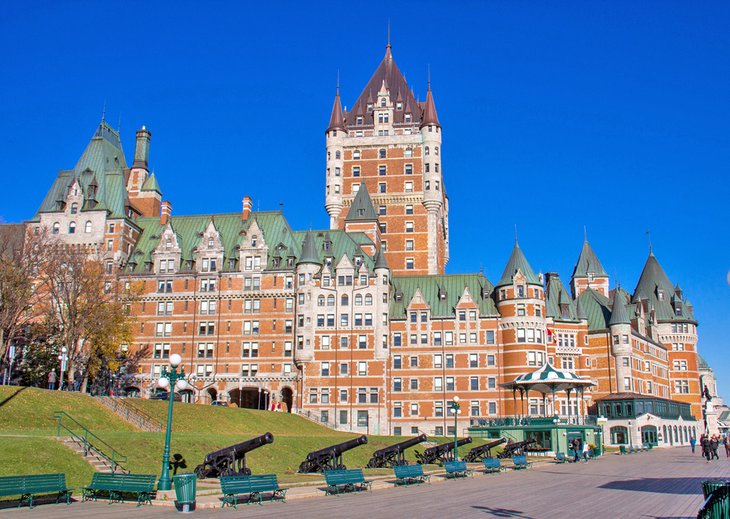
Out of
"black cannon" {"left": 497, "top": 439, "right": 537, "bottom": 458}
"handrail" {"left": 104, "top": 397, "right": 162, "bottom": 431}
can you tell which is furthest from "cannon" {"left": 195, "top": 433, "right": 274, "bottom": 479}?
"black cannon" {"left": 497, "top": 439, "right": 537, "bottom": 458}

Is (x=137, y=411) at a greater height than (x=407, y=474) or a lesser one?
greater

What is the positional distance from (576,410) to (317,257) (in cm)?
3541

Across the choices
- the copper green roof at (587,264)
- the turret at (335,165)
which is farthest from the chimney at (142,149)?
the copper green roof at (587,264)

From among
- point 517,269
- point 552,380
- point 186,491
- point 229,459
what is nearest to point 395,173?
point 517,269

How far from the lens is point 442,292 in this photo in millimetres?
85875

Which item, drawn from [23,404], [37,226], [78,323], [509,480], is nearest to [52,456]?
[23,404]

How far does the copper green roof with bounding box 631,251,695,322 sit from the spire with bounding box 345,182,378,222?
45.6m

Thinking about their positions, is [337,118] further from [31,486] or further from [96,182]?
[31,486]

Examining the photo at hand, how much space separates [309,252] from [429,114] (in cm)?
3091

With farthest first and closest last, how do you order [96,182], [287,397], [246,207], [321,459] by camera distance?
[246,207] < [96,182] < [287,397] < [321,459]

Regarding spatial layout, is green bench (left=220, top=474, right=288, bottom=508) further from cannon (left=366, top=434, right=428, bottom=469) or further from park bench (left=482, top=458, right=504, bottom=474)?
park bench (left=482, top=458, right=504, bottom=474)

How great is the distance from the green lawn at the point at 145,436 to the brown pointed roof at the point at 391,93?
51.3 m

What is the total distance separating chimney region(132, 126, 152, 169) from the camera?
9994cm

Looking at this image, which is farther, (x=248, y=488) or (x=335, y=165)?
(x=335, y=165)
